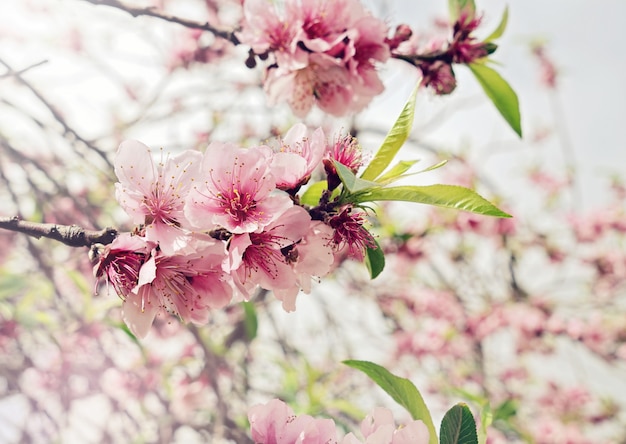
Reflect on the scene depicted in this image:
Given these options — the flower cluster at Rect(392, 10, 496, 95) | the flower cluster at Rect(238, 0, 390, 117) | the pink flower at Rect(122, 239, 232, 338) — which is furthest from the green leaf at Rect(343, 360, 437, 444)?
the flower cluster at Rect(392, 10, 496, 95)

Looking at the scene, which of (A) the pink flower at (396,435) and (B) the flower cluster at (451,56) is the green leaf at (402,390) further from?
(B) the flower cluster at (451,56)

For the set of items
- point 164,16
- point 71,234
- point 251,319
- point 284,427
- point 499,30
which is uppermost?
point 499,30

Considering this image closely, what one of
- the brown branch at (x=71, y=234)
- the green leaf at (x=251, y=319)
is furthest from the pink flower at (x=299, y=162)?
the green leaf at (x=251, y=319)

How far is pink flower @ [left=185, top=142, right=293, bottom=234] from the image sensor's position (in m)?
0.71

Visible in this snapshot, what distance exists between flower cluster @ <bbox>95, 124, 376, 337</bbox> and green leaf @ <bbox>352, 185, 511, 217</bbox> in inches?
2.7

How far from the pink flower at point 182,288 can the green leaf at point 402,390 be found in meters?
0.23

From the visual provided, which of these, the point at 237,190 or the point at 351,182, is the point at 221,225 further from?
the point at 351,182

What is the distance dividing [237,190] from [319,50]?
0.45m

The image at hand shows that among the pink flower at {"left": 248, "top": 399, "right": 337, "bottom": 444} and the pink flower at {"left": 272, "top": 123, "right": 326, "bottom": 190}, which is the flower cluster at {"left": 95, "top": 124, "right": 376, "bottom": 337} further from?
the pink flower at {"left": 248, "top": 399, "right": 337, "bottom": 444}

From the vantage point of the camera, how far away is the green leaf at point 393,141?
78cm

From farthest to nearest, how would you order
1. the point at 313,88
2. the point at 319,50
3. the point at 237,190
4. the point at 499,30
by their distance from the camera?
the point at 499,30 → the point at 313,88 → the point at 319,50 → the point at 237,190

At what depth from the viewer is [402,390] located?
0.81m

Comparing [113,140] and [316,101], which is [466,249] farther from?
[316,101]

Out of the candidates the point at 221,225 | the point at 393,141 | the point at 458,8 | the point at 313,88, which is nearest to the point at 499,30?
the point at 458,8
